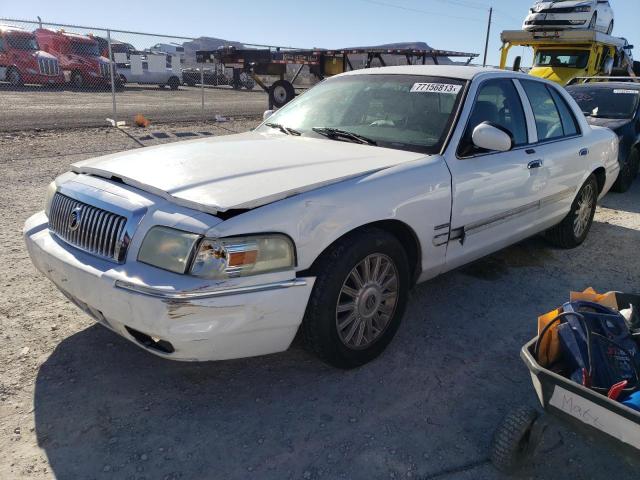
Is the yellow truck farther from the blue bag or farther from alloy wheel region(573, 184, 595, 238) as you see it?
the blue bag

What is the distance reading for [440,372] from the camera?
9.95 feet

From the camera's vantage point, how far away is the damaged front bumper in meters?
2.27

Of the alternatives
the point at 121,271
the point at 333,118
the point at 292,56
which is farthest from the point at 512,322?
the point at 292,56

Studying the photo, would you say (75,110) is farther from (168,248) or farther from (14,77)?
(168,248)

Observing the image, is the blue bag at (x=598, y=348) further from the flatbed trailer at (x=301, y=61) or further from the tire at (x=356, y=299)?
the flatbed trailer at (x=301, y=61)

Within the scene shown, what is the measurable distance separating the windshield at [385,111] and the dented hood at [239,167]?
178mm

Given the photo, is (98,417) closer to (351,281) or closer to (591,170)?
(351,281)

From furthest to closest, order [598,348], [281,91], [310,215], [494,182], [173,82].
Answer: [173,82]
[281,91]
[494,182]
[310,215]
[598,348]

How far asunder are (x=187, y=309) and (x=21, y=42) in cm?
2338

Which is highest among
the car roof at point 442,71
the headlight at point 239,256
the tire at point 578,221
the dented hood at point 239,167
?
the car roof at point 442,71

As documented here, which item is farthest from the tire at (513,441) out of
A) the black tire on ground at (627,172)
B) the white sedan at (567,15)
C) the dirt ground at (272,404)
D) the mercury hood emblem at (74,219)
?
the white sedan at (567,15)

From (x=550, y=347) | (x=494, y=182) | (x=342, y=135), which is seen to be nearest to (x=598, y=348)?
(x=550, y=347)

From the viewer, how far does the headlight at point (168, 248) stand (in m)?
2.34

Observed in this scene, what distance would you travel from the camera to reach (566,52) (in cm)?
1488
